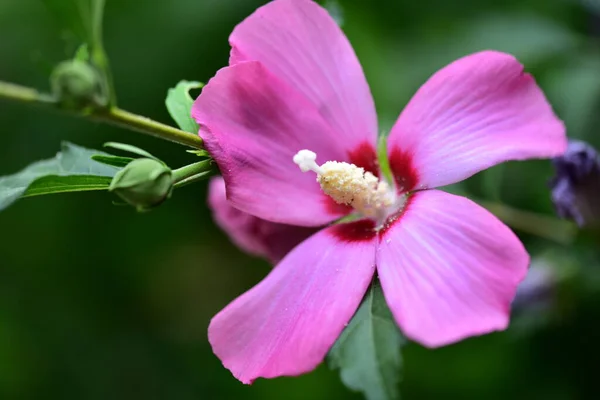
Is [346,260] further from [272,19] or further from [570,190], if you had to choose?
[570,190]

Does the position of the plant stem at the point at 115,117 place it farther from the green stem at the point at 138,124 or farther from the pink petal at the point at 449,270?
the pink petal at the point at 449,270

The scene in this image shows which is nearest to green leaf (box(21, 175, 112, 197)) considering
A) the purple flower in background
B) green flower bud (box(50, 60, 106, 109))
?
green flower bud (box(50, 60, 106, 109))

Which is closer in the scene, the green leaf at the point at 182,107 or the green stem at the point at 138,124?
the green stem at the point at 138,124

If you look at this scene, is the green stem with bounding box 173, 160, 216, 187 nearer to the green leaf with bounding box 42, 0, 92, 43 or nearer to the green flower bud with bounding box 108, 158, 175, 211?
the green flower bud with bounding box 108, 158, 175, 211

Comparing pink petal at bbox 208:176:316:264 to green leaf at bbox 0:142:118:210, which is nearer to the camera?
green leaf at bbox 0:142:118:210

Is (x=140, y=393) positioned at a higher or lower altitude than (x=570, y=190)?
lower

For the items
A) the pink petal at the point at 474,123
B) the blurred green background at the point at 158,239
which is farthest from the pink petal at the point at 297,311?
the blurred green background at the point at 158,239

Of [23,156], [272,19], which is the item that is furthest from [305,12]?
[23,156]
